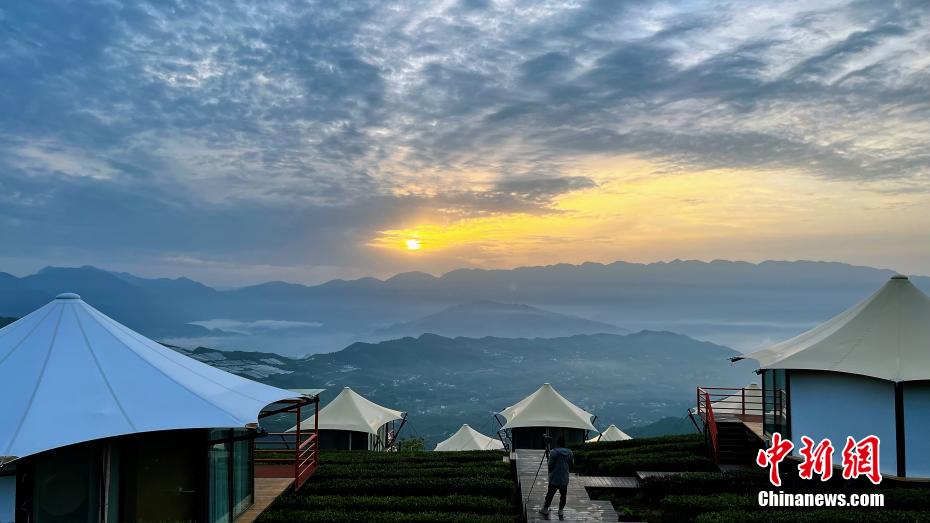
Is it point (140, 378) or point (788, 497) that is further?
point (788, 497)

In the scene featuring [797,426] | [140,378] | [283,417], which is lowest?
[283,417]

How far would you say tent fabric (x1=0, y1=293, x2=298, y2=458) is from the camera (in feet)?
39.0

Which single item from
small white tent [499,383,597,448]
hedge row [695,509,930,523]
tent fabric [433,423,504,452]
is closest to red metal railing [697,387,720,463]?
hedge row [695,509,930,523]

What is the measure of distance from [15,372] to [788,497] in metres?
16.5

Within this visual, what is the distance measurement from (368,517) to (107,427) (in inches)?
215

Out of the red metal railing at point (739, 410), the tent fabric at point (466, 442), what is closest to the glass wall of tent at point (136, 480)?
the red metal railing at point (739, 410)

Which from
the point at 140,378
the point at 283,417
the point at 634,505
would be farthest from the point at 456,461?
the point at 283,417

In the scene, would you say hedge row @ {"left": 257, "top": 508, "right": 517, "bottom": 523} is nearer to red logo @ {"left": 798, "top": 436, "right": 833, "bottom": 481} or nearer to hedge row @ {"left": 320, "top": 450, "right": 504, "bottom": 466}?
hedge row @ {"left": 320, "top": 450, "right": 504, "bottom": 466}

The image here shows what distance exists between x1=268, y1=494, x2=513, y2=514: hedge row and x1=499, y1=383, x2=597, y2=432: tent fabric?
18.9 m

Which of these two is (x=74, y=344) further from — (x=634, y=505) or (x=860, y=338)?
(x=860, y=338)

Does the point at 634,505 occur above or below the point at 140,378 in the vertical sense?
below

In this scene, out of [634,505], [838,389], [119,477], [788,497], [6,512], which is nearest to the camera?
[6,512]

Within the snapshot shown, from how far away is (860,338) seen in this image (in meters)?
20.5

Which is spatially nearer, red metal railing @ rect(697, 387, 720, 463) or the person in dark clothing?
the person in dark clothing
